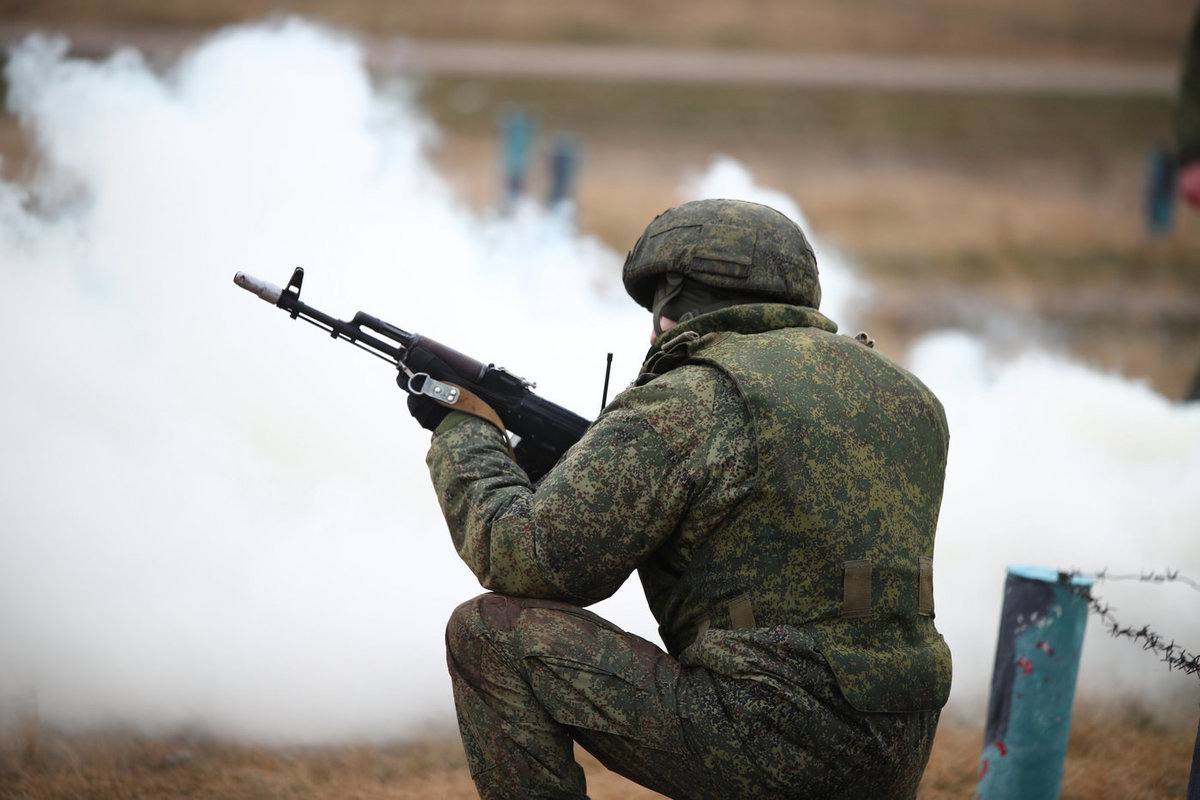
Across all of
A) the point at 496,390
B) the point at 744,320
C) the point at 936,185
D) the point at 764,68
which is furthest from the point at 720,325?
the point at 764,68

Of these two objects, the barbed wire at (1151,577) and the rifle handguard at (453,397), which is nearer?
the rifle handguard at (453,397)

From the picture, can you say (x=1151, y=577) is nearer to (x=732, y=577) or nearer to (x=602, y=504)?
(x=732, y=577)

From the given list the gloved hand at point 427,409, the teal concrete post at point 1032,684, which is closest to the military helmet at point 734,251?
the gloved hand at point 427,409

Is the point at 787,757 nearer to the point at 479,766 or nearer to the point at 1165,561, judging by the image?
the point at 479,766

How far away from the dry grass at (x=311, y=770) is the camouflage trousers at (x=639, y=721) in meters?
0.72

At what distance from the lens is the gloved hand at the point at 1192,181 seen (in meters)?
6.32

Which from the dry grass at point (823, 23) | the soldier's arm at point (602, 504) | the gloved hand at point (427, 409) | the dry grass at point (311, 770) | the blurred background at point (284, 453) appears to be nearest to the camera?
the soldier's arm at point (602, 504)

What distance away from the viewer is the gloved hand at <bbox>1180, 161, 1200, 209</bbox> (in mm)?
6324

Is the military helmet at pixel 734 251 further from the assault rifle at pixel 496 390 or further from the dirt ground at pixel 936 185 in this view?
the dirt ground at pixel 936 185

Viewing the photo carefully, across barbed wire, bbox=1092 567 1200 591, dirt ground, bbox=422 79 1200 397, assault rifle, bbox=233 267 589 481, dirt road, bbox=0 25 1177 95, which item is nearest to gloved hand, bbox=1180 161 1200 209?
dirt ground, bbox=422 79 1200 397

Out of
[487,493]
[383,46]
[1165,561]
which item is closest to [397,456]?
[487,493]

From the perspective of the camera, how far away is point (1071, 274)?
11.9 m

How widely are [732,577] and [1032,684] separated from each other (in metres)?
1.19

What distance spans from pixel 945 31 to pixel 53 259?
24453 millimetres
